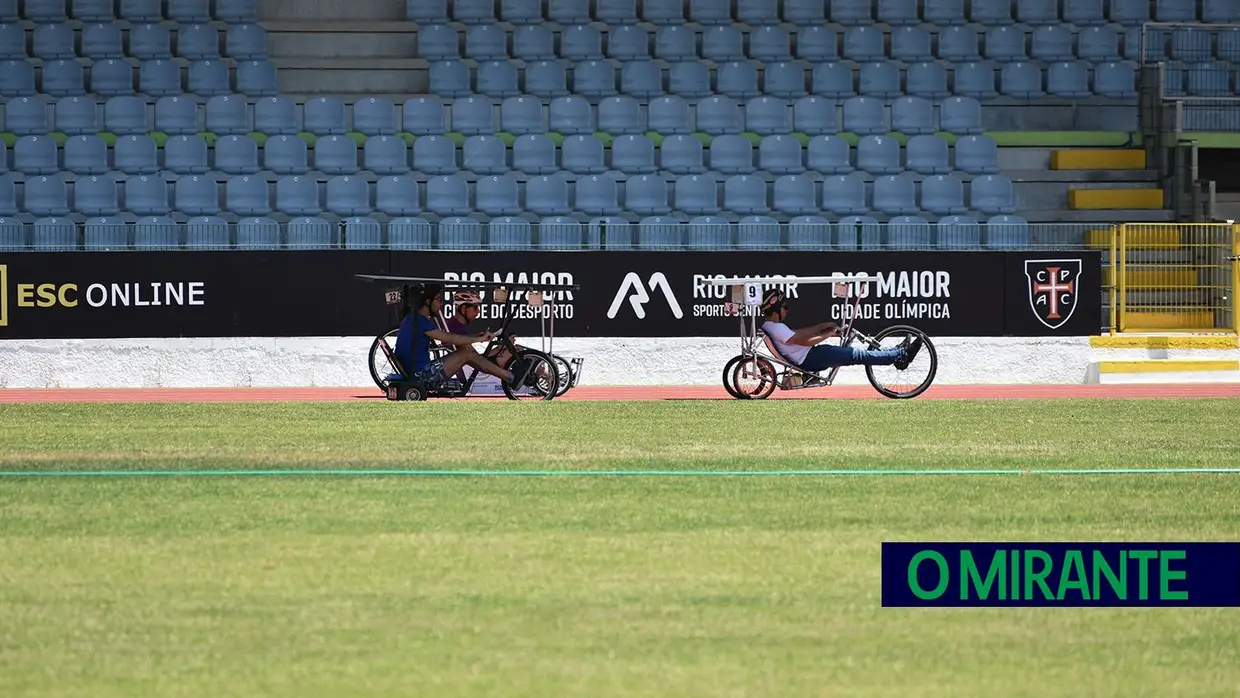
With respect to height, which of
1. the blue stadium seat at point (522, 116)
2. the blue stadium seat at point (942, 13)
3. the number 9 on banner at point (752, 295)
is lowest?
the number 9 on banner at point (752, 295)

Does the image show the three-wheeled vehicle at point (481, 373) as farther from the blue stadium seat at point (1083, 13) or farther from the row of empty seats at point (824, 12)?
the blue stadium seat at point (1083, 13)

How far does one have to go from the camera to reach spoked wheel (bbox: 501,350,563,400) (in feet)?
64.7

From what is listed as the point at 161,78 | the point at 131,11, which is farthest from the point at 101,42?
the point at 161,78

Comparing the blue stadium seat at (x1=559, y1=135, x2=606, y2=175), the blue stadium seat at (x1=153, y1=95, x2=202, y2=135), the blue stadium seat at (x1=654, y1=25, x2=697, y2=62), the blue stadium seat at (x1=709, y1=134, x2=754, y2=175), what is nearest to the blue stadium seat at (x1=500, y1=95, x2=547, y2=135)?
the blue stadium seat at (x1=559, y1=135, x2=606, y2=175)

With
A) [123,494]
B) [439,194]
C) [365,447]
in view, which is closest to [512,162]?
[439,194]

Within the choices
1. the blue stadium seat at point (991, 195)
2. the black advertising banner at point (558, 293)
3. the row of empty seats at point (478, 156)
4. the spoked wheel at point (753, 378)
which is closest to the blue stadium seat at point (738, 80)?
the row of empty seats at point (478, 156)

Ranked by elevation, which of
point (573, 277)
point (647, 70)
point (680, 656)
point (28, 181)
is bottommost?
point (680, 656)

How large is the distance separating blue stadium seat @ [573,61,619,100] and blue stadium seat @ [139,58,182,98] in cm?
585

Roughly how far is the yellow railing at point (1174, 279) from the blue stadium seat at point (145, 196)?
14.0m

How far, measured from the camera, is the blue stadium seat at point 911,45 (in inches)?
1199

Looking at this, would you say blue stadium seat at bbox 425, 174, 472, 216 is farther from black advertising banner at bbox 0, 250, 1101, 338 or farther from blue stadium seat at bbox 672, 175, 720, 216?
blue stadium seat at bbox 672, 175, 720, 216

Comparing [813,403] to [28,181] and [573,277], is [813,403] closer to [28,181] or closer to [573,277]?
[573,277]

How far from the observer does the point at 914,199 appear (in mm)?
27703

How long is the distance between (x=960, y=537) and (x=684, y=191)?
64.1 feet
